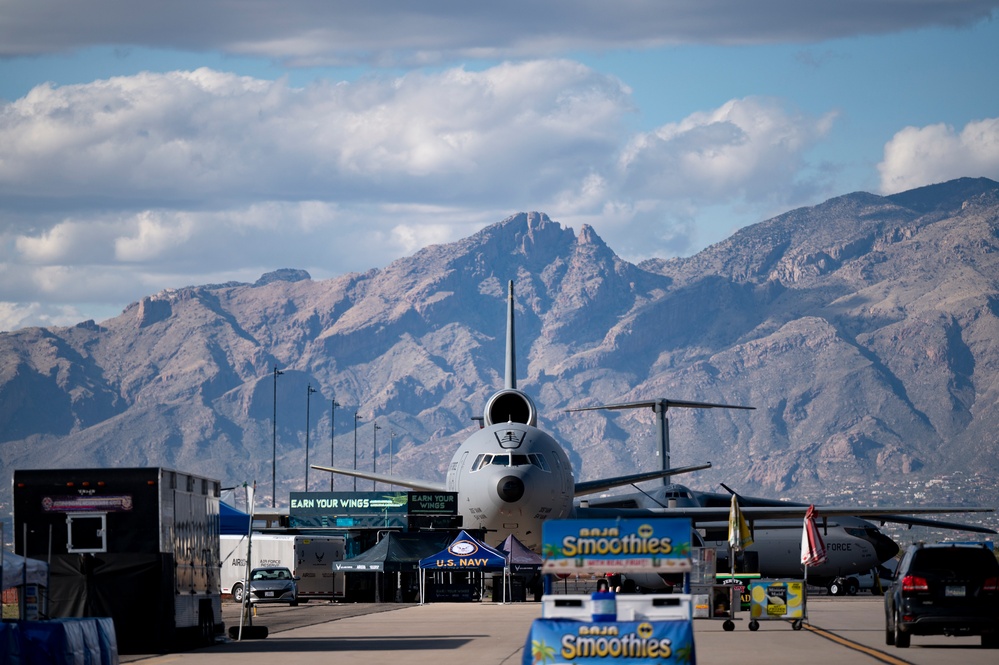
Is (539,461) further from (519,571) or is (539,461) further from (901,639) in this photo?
(901,639)

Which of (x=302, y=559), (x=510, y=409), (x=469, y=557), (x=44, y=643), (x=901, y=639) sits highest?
(x=510, y=409)

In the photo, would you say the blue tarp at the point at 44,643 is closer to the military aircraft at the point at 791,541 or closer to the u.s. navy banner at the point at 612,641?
the u.s. navy banner at the point at 612,641

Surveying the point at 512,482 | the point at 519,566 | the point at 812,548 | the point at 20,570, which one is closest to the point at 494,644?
the point at 20,570

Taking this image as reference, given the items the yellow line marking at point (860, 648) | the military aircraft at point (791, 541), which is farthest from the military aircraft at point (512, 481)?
the military aircraft at point (791, 541)

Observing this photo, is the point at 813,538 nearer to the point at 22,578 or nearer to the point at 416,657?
the point at 416,657

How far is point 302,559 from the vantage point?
6075 centimetres

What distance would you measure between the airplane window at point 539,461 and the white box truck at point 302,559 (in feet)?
42.3

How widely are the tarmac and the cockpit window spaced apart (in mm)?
8402

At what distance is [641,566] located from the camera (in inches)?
664

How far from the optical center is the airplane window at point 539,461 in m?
48.8

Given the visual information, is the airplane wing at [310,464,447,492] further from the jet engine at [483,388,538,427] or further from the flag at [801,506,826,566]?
the flag at [801,506,826,566]

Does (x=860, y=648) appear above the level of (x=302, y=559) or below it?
above

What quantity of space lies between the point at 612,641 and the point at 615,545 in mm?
984

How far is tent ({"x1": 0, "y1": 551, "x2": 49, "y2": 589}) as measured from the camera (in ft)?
76.9
